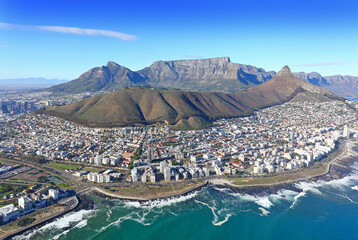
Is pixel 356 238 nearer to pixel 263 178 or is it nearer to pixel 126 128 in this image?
pixel 263 178

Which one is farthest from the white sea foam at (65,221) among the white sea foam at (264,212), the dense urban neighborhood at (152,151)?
the white sea foam at (264,212)

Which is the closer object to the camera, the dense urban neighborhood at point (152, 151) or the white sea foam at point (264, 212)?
the white sea foam at point (264, 212)

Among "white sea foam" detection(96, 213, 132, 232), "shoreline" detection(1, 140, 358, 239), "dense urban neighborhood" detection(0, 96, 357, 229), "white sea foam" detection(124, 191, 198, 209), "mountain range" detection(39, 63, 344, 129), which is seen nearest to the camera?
"white sea foam" detection(96, 213, 132, 232)

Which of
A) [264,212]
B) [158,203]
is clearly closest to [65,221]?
[158,203]

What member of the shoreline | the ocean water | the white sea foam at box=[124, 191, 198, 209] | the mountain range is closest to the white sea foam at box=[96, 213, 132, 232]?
the ocean water

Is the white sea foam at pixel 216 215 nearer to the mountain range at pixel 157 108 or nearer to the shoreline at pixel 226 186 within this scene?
the shoreline at pixel 226 186

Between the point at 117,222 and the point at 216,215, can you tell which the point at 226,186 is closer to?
the point at 216,215

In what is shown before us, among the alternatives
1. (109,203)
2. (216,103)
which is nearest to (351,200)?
(109,203)

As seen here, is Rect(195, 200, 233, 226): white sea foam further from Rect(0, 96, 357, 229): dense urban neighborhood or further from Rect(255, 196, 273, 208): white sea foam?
Rect(0, 96, 357, 229): dense urban neighborhood
